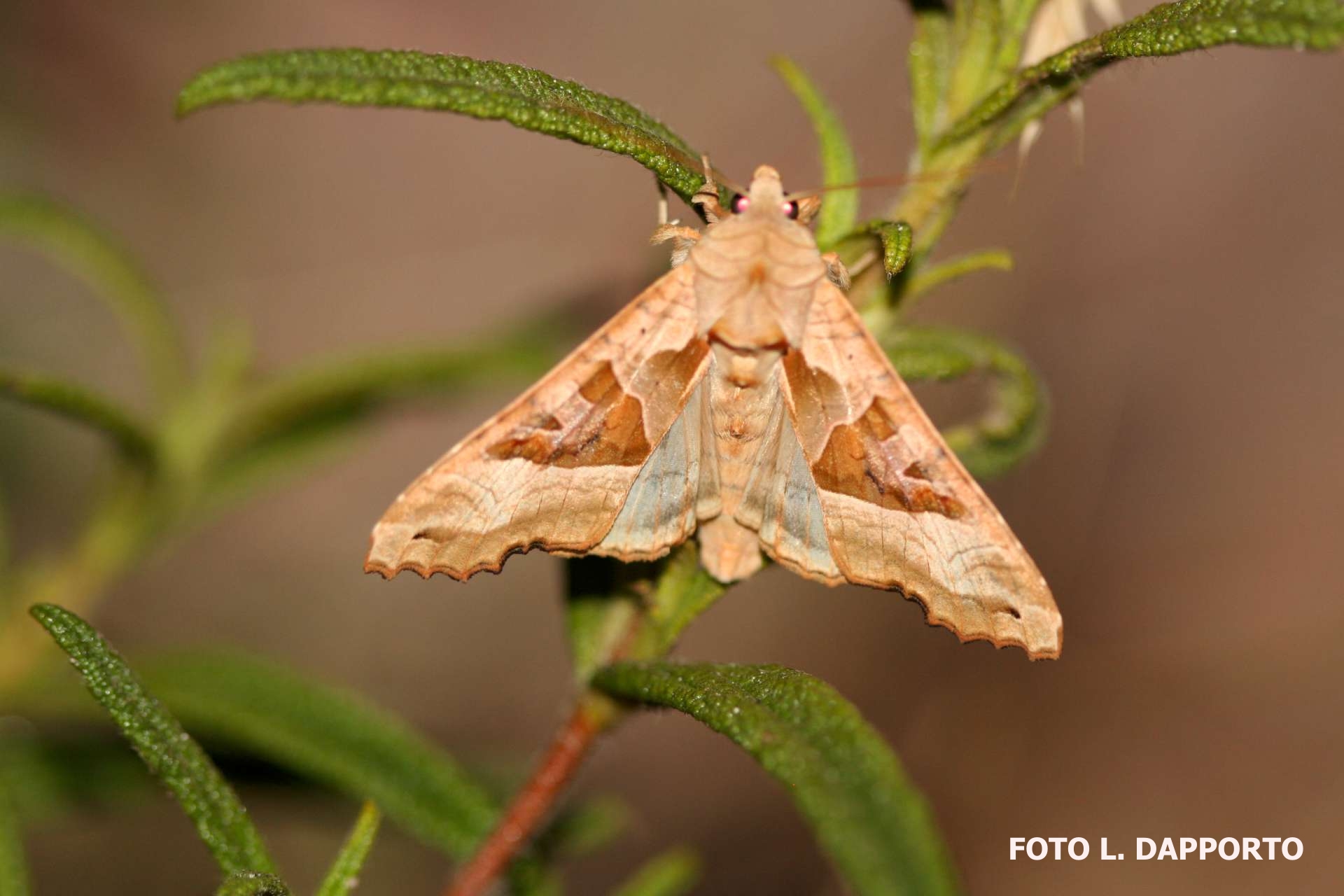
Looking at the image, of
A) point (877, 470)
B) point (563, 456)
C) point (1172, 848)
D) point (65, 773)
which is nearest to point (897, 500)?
point (877, 470)

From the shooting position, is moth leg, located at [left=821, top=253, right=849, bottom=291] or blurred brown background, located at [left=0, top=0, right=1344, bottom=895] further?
blurred brown background, located at [left=0, top=0, right=1344, bottom=895]

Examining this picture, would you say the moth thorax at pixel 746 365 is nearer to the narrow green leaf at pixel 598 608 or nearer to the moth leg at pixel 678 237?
the moth leg at pixel 678 237

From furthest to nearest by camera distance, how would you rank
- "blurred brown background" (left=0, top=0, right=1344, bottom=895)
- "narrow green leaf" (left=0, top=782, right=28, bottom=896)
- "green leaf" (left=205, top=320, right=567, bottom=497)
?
"blurred brown background" (left=0, top=0, right=1344, bottom=895) → "green leaf" (left=205, top=320, right=567, bottom=497) → "narrow green leaf" (left=0, top=782, right=28, bottom=896)

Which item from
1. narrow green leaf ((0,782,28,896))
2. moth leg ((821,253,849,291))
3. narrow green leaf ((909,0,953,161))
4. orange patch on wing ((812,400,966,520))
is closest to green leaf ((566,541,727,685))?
orange patch on wing ((812,400,966,520))

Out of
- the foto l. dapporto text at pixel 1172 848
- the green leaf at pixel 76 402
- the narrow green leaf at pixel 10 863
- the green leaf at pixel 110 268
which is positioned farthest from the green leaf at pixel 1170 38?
the foto l. dapporto text at pixel 1172 848

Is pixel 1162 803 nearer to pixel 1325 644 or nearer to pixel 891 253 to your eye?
pixel 1325 644

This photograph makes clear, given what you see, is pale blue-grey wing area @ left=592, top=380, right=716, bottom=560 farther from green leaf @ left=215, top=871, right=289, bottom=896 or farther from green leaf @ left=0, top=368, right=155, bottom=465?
green leaf @ left=0, top=368, right=155, bottom=465
